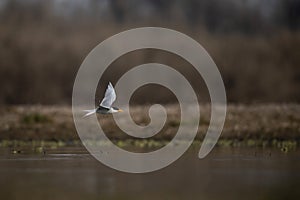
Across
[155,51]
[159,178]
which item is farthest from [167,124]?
[159,178]

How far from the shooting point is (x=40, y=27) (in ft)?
108

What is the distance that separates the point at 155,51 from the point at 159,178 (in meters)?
15.6

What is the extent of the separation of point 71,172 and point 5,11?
17880mm

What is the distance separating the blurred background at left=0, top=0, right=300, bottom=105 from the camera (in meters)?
30.2

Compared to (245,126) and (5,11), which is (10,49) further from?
(245,126)

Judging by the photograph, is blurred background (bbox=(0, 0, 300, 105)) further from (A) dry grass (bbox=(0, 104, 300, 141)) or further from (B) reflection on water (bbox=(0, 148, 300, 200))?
(B) reflection on water (bbox=(0, 148, 300, 200))

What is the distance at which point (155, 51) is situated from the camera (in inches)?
→ 1233

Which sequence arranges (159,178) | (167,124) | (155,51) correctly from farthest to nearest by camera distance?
(155,51) → (167,124) → (159,178)

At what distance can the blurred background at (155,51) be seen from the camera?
30.2 metres

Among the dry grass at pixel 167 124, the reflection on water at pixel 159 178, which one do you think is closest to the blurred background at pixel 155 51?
the dry grass at pixel 167 124

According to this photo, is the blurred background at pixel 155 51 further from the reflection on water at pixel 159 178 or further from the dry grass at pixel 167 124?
the reflection on water at pixel 159 178

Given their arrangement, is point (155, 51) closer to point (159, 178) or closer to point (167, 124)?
point (167, 124)

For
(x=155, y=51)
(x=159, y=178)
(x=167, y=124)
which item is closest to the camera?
(x=159, y=178)

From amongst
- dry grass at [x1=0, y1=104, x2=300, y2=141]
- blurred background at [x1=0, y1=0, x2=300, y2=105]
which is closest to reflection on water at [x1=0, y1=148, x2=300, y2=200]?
dry grass at [x1=0, y1=104, x2=300, y2=141]
